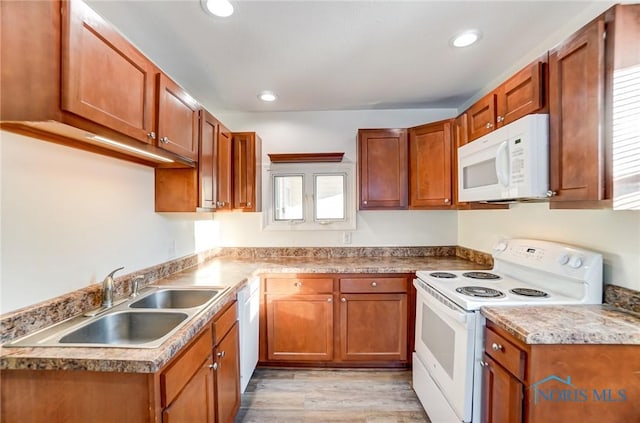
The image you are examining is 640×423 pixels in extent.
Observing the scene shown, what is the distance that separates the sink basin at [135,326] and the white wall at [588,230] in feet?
7.25

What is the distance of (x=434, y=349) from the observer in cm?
181

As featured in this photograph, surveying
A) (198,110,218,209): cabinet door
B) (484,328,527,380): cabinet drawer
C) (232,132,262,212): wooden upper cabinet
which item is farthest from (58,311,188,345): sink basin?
(484,328,527,380): cabinet drawer

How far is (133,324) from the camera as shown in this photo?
1.38m

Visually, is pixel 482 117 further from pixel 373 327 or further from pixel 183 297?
pixel 183 297

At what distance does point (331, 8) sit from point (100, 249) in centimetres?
182

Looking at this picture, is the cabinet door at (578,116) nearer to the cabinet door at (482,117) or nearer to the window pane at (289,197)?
the cabinet door at (482,117)

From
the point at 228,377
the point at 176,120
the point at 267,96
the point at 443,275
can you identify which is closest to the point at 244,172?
the point at 267,96

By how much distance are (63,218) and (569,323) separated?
237cm

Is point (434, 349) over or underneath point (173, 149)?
underneath

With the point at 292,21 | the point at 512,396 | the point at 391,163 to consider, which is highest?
the point at 292,21

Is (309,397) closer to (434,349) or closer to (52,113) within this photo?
(434,349)

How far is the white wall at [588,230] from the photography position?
4.22ft

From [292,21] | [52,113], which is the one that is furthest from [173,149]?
[292,21]

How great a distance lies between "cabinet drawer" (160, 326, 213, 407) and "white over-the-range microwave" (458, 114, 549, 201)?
1.83 m
